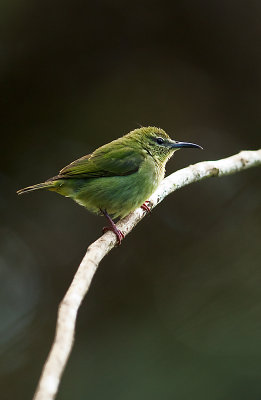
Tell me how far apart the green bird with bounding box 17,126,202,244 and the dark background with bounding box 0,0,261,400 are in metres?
1.42

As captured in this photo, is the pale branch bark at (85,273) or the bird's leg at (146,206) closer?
the pale branch bark at (85,273)

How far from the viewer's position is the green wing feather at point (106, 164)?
4.63 m

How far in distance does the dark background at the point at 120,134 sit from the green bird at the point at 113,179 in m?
1.42

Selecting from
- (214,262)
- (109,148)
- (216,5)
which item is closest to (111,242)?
(109,148)

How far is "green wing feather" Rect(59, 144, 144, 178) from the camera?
15.2 ft

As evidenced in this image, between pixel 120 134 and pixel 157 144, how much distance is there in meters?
1.86

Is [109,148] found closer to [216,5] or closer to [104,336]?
[104,336]

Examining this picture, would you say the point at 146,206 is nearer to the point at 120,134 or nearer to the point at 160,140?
the point at 160,140

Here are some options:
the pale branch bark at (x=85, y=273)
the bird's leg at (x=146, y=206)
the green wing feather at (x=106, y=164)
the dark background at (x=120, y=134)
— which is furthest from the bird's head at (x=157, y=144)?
the dark background at (x=120, y=134)

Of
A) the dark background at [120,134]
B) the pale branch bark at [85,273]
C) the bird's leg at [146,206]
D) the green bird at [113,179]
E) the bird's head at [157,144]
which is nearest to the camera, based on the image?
the pale branch bark at [85,273]

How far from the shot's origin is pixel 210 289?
5305mm

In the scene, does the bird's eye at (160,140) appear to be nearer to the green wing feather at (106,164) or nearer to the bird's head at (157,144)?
the bird's head at (157,144)

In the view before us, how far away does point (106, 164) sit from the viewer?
15.5 ft

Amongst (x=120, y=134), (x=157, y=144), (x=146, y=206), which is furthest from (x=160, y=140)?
(x=120, y=134)
